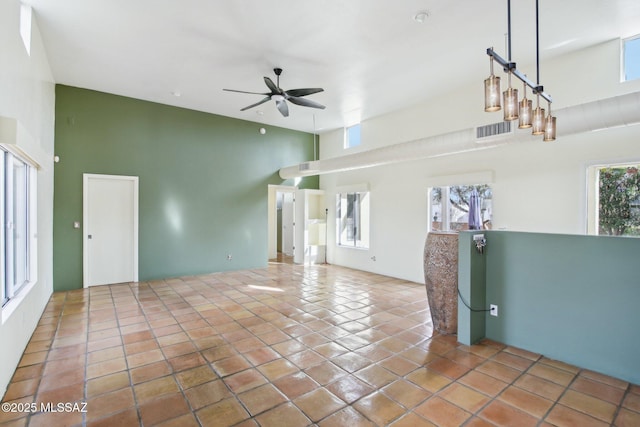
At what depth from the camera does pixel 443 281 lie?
370cm

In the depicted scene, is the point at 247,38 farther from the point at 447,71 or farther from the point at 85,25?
the point at 447,71

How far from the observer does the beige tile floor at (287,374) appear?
7.25ft

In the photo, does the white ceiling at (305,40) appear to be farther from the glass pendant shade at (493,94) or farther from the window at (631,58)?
the glass pendant shade at (493,94)

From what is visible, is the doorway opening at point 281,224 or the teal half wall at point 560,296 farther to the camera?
the doorway opening at point 281,224

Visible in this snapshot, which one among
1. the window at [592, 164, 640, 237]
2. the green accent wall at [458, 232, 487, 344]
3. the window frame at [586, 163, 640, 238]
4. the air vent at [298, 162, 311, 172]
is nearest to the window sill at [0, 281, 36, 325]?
the green accent wall at [458, 232, 487, 344]

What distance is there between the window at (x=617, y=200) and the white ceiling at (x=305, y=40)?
Result: 5.46ft

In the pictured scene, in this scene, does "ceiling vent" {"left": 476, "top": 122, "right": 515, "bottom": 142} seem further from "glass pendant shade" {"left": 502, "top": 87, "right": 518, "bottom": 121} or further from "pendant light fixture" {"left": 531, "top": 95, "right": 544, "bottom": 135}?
"glass pendant shade" {"left": 502, "top": 87, "right": 518, "bottom": 121}

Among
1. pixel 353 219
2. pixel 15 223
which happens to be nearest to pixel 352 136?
pixel 353 219

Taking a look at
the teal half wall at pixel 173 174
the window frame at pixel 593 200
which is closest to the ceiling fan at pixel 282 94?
the teal half wall at pixel 173 174

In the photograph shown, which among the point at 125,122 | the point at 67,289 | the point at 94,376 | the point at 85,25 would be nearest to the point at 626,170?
the point at 94,376

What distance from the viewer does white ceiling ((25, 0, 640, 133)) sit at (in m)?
3.40

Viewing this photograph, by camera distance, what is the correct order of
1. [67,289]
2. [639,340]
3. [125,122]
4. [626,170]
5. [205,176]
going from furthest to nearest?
[205,176] < [125,122] < [67,289] < [626,170] < [639,340]

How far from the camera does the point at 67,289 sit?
556 cm

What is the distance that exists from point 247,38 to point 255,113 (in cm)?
314
